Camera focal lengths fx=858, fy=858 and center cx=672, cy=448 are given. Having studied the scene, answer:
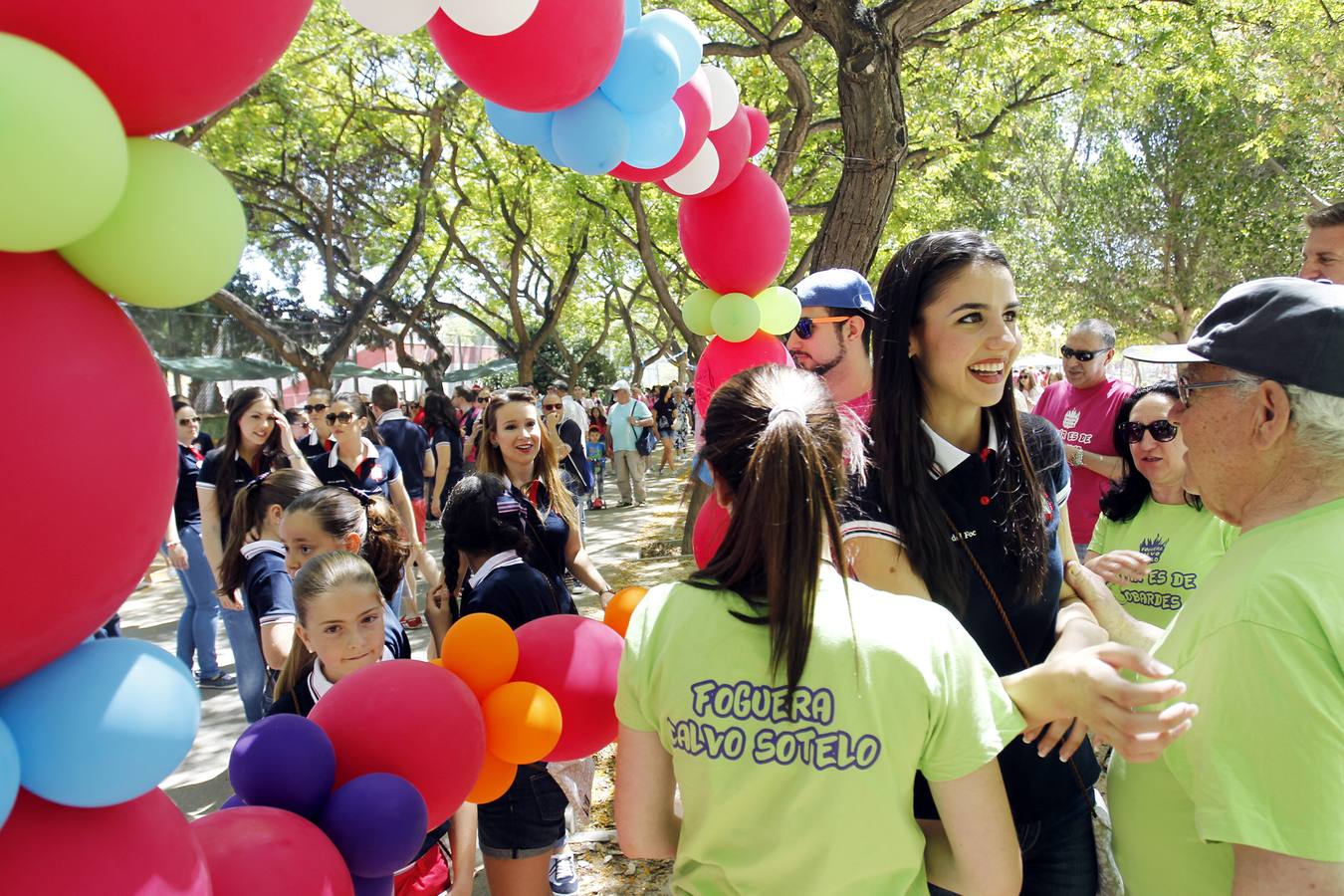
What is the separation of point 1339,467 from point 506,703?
1608 mm

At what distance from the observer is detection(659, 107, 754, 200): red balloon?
311 centimetres

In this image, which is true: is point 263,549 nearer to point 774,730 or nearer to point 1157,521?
point 774,730

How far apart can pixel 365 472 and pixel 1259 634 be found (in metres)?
4.91

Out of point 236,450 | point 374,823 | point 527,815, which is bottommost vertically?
point 527,815

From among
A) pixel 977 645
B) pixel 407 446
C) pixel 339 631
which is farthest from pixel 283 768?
pixel 407 446

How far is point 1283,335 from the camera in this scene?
1291 mm

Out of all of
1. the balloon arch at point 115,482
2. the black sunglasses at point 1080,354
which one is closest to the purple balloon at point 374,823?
the balloon arch at point 115,482

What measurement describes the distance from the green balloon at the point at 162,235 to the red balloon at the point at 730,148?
7.18 ft

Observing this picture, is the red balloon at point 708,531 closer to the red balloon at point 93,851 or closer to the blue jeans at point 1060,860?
the blue jeans at point 1060,860

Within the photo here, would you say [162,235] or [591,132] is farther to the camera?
[591,132]

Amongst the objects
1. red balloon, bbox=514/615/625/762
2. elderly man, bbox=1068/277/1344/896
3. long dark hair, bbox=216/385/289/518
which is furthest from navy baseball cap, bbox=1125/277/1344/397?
long dark hair, bbox=216/385/289/518

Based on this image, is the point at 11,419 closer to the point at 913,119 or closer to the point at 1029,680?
the point at 1029,680

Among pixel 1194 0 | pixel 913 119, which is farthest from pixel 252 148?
pixel 1194 0

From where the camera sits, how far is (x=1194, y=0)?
21.4ft
